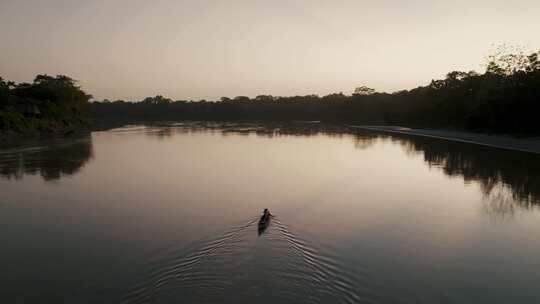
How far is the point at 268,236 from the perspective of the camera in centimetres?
1116

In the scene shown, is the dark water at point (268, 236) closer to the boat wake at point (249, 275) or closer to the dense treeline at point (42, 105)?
the boat wake at point (249, 275)

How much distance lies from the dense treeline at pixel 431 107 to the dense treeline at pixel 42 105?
59211 millimetres

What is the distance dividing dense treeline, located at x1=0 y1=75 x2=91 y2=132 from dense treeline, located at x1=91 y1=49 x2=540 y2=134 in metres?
59.2

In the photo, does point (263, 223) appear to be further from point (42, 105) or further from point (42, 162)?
point (42, 105)

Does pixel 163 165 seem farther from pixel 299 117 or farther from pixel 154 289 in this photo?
pixel 299 117

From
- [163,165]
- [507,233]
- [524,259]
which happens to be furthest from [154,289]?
[163,165]

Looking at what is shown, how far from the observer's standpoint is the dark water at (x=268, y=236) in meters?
7.91

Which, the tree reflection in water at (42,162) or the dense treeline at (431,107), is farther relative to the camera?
the dense treeline at (431,107)

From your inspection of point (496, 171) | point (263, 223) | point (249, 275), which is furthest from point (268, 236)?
point (496, 171)

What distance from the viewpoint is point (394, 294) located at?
7777 millimetres

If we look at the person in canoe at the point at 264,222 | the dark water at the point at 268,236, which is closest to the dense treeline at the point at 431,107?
the dark water at the point at 268,236

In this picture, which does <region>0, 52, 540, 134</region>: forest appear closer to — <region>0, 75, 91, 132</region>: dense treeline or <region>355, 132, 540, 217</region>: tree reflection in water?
<region>0, 75, 91, 132</region>: dense treeline

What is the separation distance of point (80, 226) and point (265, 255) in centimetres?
674

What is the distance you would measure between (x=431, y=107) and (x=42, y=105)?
67.2m
